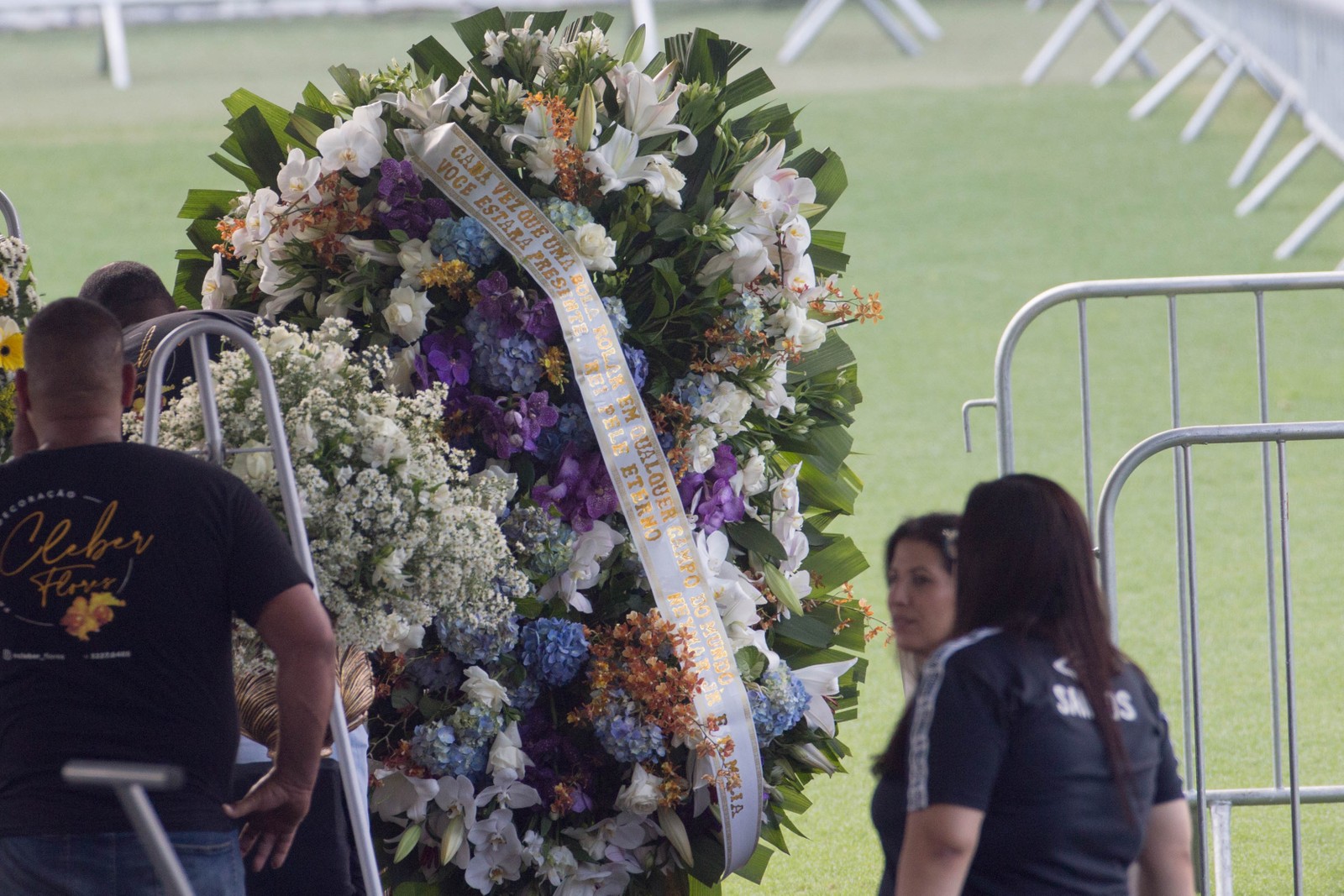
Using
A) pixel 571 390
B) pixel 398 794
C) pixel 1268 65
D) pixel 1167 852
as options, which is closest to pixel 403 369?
pixel 571 390

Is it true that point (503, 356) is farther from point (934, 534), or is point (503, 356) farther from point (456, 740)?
point (934, 534)

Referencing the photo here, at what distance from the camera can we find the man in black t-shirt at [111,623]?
2156mm

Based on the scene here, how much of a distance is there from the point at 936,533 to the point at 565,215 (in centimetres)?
119

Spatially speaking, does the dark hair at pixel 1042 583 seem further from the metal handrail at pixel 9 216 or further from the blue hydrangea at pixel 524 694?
the metal handrail at pixel 9 216

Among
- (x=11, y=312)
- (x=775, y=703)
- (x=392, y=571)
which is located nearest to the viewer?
(x=392, y=571)

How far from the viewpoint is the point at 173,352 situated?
290 cm

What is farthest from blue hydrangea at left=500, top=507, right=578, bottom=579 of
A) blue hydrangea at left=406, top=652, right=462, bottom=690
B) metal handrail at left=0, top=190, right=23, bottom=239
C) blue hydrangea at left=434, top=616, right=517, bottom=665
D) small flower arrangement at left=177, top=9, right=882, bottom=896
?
metal handrail at left=0, top=190, right=23, bottom=239

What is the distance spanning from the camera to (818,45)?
20.2 meters

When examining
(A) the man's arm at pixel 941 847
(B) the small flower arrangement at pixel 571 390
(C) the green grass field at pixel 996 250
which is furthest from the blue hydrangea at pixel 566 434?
(A) the man's arm at pixel 941 847

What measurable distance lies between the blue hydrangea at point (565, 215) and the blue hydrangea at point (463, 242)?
0.39ft

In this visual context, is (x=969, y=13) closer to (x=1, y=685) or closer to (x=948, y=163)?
(x=948, y=163)

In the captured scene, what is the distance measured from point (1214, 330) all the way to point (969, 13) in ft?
41.7

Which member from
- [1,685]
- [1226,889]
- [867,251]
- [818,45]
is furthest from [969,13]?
[1,685]

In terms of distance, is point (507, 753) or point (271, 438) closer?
point (271, 438)
